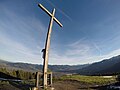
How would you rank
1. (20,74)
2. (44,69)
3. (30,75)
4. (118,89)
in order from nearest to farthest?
1. (44,69)
2. (118,89)
3. (20,74)
4. (30,75)

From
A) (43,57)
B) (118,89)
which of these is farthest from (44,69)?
(118,89)

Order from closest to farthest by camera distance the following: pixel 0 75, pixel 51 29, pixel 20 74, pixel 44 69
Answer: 1. pixel 44 69
2. pixel 51 29
3. pixel 0 75
4. pixel 20 74

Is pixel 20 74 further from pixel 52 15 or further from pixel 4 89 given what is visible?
pixel 52 15

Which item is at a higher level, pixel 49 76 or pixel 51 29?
pixel 51 29

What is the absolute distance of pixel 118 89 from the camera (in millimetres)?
19672

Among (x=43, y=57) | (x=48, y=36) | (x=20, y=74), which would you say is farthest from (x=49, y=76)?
(x=20, y=74)

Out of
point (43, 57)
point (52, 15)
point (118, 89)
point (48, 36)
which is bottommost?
point (118, 89)

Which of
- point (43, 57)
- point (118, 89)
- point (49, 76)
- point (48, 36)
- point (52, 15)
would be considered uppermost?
point (52, 15)

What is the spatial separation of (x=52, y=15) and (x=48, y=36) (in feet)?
5.13

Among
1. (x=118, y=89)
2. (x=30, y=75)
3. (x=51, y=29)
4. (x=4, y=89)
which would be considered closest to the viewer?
(x=51, y=29)

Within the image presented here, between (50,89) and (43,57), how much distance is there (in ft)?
7.16

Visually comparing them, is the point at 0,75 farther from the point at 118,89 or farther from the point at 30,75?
the point at 118,89

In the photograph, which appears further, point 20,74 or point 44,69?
point 20,74

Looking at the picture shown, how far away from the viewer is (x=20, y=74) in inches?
1988
